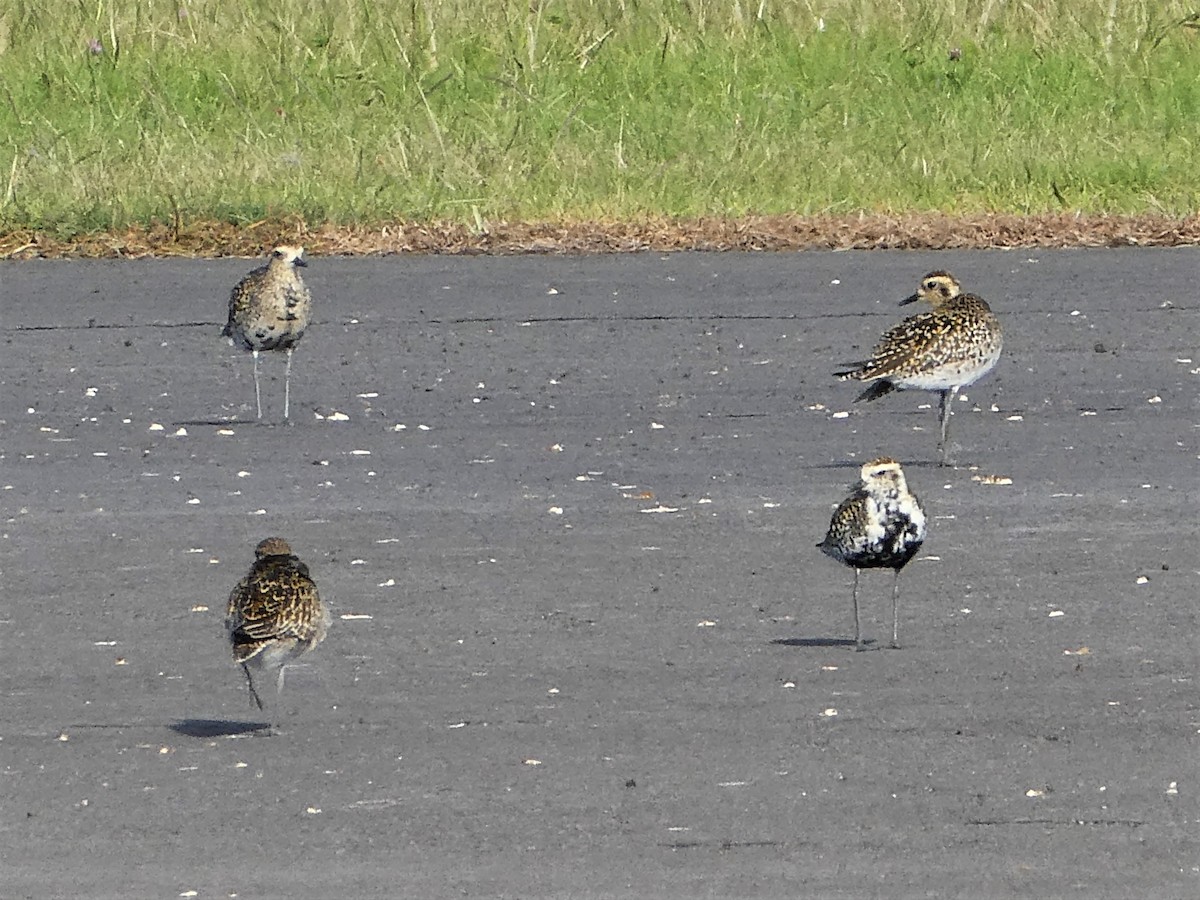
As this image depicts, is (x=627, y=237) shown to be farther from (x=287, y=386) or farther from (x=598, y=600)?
(x=598, y=600)

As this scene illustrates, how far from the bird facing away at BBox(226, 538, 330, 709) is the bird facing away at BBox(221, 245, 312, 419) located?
5.29 m

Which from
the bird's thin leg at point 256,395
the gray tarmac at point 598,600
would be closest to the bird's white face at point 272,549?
the gray tarmac at point 598,600

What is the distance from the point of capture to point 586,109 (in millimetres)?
22422

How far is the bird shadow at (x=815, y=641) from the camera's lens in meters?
8.60

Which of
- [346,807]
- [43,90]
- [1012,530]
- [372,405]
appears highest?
[346,807]

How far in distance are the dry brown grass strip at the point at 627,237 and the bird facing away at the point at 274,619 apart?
9743 mm

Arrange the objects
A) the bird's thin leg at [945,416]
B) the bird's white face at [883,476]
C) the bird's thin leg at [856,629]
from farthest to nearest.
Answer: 1. the bird's thin leg at [945,416]
2. the bird's white face at [883,476]
3. the bird's thin leg at [856,629]

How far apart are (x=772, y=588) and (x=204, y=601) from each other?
205 cm

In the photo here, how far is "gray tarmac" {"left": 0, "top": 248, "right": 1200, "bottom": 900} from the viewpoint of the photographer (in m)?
6.58

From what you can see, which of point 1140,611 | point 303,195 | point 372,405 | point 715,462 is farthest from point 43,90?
point 1140,611

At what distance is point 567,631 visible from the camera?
8.83m

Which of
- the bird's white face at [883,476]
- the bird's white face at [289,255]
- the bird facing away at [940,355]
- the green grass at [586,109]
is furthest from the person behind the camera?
the green grass at [586,109]

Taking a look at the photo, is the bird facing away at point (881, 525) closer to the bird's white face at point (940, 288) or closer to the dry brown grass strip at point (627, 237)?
the bird's white face at point (940, 288)

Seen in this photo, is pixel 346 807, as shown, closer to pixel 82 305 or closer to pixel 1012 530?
pixel 1012 530
